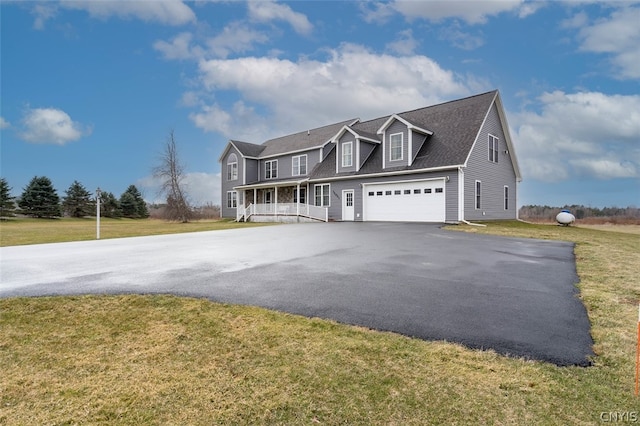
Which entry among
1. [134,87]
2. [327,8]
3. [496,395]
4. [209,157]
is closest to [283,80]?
[327,8]

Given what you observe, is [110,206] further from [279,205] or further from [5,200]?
[279,205]

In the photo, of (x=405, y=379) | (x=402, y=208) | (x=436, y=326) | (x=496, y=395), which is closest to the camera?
(x=496, y=395)

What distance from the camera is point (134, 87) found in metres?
24.4

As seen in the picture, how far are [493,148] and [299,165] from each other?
49.6 feet

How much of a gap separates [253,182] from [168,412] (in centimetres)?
3087

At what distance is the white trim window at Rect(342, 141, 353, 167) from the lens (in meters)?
23.6

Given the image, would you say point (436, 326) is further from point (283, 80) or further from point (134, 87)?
point (134, 87)

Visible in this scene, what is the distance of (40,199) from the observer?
134ft

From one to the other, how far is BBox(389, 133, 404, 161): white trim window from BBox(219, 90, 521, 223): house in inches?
2.5

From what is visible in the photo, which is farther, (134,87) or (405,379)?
(134,87)

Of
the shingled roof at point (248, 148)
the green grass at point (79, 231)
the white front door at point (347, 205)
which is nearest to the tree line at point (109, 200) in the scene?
the green grass at point (79, 231)

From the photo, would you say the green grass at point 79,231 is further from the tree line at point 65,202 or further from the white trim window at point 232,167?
the white trim window at point 232,167

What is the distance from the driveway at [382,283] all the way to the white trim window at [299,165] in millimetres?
18591

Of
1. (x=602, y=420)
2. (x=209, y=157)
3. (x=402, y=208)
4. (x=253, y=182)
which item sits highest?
(x=209, y=157)
